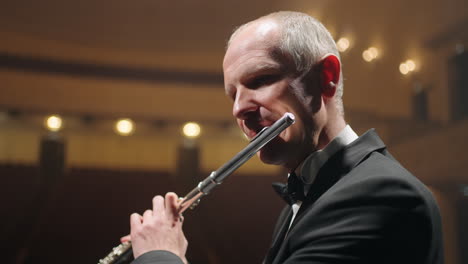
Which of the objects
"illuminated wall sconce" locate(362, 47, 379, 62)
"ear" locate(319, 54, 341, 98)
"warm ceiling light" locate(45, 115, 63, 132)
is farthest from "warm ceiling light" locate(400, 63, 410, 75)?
"warm ceiling light" locate(45, 115, 63, 132)

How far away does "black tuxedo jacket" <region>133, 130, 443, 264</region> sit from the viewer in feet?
1.62

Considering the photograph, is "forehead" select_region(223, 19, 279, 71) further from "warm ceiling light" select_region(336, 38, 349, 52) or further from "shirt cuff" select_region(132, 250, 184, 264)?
"warm ceiling light" select_region(336, 38, 349, 52)

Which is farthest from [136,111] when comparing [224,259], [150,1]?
[224,259]

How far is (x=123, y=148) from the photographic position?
4477 mm

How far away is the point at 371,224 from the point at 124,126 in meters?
3.90

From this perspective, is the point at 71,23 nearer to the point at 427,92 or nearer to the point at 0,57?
the point at 0,57

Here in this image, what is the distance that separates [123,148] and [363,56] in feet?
8.02

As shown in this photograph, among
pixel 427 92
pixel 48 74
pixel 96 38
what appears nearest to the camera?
pixel 427 92

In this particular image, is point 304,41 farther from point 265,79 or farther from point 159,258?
point 159,258

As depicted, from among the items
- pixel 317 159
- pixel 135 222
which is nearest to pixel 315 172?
pixel 317 159

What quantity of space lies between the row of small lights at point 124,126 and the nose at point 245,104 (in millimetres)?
3571

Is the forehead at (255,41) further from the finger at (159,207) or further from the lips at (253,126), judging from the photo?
the finger at (159,207)

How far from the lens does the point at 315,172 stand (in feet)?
1.97

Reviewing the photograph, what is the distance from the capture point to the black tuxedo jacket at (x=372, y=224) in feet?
1.62
